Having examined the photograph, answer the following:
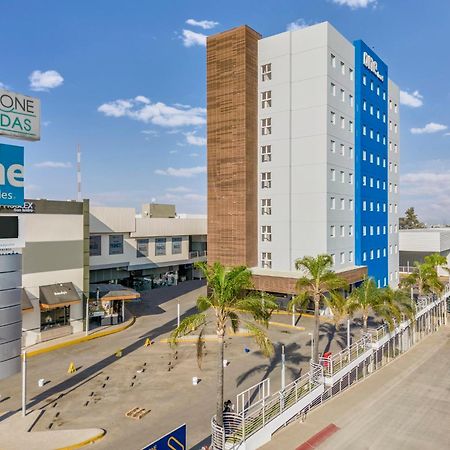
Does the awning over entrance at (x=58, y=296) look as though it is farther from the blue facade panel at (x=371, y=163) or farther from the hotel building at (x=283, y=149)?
the blue facade panel at (x=371, y=163)

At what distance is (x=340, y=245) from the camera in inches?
1839

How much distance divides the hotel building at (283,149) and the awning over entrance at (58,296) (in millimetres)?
17298

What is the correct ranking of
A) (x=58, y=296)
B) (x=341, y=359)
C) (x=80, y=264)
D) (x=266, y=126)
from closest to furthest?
(x=341, y=359)
(x=58, y=296)
(x=80, y=264)
(x=266, y=126)

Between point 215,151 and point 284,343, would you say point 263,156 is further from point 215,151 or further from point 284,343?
point 284,343

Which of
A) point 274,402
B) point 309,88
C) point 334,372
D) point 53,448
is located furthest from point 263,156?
point 53,448

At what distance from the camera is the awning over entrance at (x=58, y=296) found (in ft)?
109

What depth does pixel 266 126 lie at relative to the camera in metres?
46.8

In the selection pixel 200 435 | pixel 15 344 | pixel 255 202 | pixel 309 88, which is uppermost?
pixel 309 88

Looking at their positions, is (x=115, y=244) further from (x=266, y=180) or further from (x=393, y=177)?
(x=393, y=177)

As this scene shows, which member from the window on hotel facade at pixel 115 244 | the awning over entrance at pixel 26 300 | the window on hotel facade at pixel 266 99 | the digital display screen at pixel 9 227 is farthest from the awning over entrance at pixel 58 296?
the window on hotel facade at pixel 266 99

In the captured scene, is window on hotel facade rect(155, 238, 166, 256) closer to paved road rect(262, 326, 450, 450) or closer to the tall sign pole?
paved road rect(262, 326, 450, 450)

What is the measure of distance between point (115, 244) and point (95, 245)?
3.05 m

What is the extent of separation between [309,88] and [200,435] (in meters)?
36.5

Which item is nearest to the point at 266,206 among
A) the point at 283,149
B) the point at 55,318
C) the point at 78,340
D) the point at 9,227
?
the point at 283,149
